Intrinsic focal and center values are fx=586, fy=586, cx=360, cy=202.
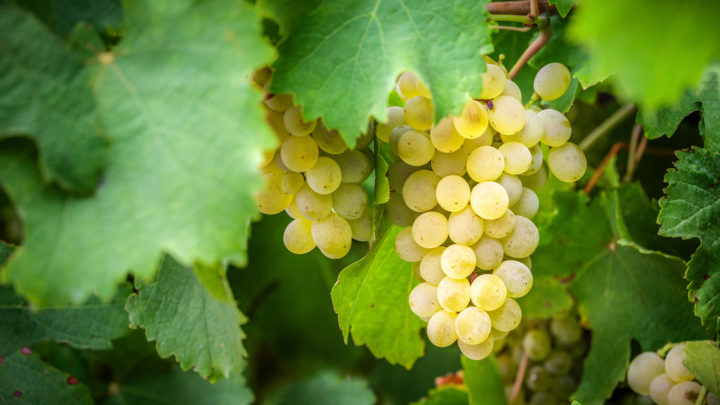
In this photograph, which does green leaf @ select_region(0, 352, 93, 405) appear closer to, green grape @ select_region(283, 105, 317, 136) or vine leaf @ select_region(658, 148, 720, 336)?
green grape @ select_region(283, 105, 317, 136)

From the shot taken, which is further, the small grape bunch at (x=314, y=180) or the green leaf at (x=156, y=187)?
the small grape bunch at (x=314, y=180)

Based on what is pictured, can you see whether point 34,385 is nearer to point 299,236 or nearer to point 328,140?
point 299,236

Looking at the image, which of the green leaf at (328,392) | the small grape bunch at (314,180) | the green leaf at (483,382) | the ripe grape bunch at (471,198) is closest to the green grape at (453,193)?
the ripe grape bunch at (471,198)

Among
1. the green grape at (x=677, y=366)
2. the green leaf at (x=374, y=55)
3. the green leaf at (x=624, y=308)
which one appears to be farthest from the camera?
the green leaf at (x=624, y=308)

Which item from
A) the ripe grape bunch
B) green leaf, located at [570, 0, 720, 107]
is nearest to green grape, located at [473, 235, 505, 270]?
the ripe grape bunch

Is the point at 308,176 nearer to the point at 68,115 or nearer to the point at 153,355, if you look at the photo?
the point at 68,115

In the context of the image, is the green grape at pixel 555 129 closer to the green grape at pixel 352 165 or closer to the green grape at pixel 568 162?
the green grape at pixel 568 162

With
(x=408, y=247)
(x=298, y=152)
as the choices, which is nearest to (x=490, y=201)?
(x=408, y=247)
